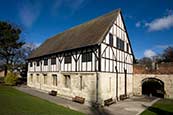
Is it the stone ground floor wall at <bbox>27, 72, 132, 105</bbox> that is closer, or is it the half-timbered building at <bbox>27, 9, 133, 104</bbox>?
the stone ground floor wall at <bbox>27, 72, 132, 105</bbox>

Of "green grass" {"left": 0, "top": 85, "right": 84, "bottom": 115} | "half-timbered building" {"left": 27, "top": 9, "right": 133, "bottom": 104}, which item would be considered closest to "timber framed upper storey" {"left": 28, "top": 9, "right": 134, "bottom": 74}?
"half-timbered building" {"left": 27, "top": 9, "right": 133, "bottom": 104}

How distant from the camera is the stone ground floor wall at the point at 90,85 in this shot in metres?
14.8

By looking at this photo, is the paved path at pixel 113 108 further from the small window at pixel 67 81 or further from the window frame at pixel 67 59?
the window frame at pixel 67 59

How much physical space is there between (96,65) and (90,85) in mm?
1953

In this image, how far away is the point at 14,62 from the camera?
39.2 m

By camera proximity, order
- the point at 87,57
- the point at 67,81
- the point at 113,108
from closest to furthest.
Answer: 1. the point at 113,108
2. the point at 87,57
3. the point at 67,81

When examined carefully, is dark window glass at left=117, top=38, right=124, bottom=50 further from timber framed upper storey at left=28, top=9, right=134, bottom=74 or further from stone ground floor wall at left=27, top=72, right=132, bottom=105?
stone ground floor wall at left=27, top=72, right=132, bottom=105

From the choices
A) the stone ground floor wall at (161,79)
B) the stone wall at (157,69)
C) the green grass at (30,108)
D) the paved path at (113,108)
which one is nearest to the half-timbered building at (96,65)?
the stone ground floor wall at (161,79)

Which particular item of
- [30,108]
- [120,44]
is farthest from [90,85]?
[120,44]

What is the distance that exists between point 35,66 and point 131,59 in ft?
49.3

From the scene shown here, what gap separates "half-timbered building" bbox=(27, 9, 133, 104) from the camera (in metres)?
15.1

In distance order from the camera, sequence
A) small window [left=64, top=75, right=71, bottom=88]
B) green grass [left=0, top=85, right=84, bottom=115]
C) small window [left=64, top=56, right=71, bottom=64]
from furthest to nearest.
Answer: small window [left=64, top=75, right=71, bottom=88], small window [left=64, top=56, right=71, bottom=64], green grass [left=0, top=85, right=84, bottom=115]

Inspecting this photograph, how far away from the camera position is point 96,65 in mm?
14945

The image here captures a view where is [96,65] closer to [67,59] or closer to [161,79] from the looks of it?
[67,59]
